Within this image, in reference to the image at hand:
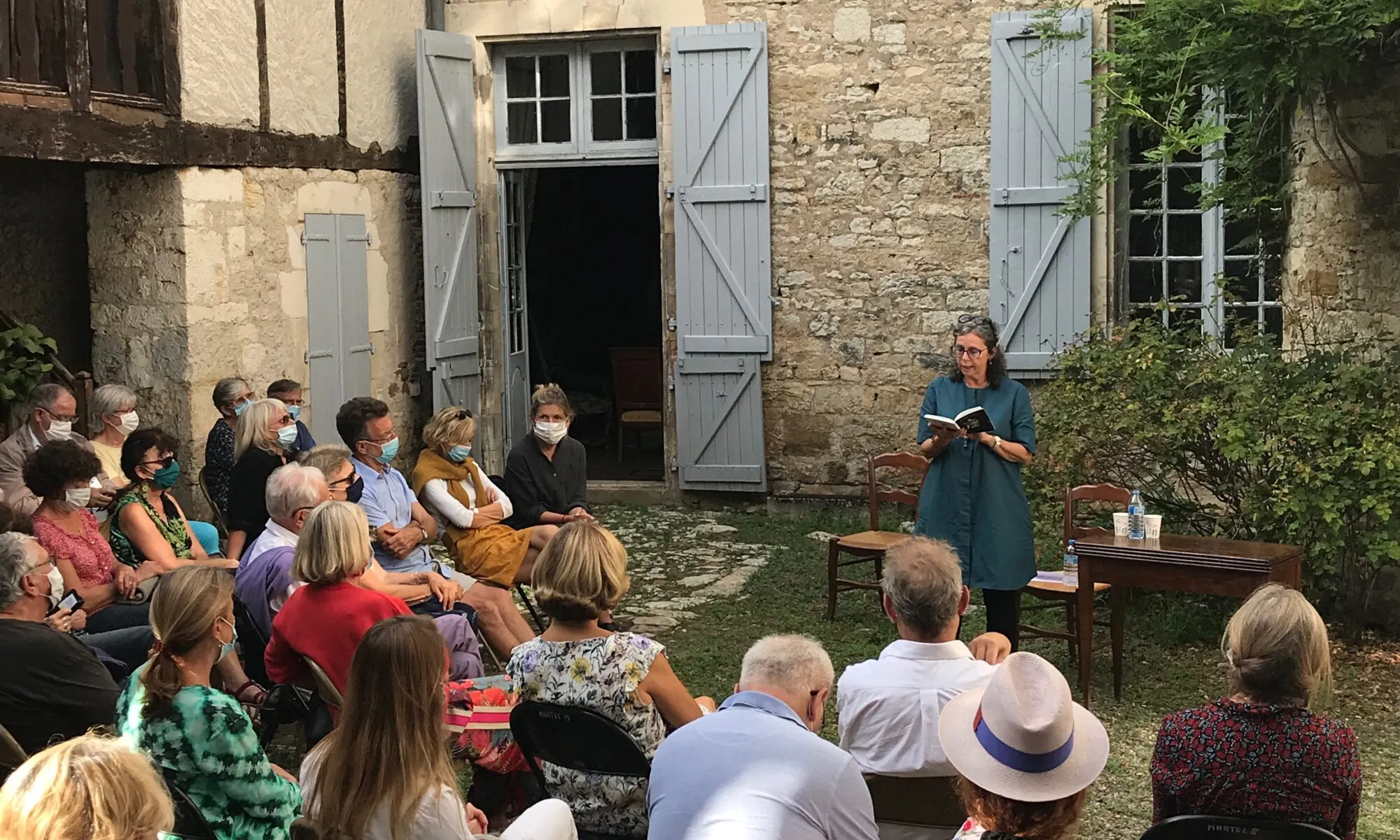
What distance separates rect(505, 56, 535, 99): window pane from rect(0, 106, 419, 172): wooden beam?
115 centimetres

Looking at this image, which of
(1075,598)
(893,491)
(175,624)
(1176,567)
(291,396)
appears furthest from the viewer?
(893,491)

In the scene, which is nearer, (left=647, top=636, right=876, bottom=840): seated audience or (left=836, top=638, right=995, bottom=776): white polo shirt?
(left=647, top=636, right=876, bottom=840): seated audience

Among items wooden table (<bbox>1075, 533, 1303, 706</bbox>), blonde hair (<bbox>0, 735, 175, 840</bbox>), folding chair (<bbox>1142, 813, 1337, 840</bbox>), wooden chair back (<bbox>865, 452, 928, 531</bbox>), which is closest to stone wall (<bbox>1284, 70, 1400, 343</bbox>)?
wooden table (<bbox>1075, 533, 1303, 706</bbox>)

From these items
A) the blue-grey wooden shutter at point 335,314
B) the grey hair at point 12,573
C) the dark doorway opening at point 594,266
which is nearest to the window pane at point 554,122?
the blue-grey wooden shutter at point 335,314

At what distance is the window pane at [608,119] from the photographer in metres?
10.4

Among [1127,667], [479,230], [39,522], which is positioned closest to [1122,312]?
[1127,667]

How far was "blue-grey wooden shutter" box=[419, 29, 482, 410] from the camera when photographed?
9.70 metres

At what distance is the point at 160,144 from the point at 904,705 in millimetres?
5773

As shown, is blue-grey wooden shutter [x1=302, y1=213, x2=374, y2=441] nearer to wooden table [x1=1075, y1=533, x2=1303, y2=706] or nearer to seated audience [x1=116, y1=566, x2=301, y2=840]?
wooden table [x1=1075, y1=533, x2=1303, y2=706]

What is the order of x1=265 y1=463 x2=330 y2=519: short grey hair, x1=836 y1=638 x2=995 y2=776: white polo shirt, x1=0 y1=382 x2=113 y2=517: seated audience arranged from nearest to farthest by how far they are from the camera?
1. x1=836 y1=638 x2=995 y2=776: white polo shirt
2. x1=265 y1=463 x2=330 y2=519: short grey hair
3. x1=0 y1=382 x2=113 y2=517: seated audience

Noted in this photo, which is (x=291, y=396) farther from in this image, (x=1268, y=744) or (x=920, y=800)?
(x=1268, y=744)

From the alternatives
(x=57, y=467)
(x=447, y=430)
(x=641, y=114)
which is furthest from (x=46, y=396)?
(x=641, y=114)

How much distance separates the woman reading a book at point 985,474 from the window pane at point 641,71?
200 inches

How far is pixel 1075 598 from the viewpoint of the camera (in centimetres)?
635
